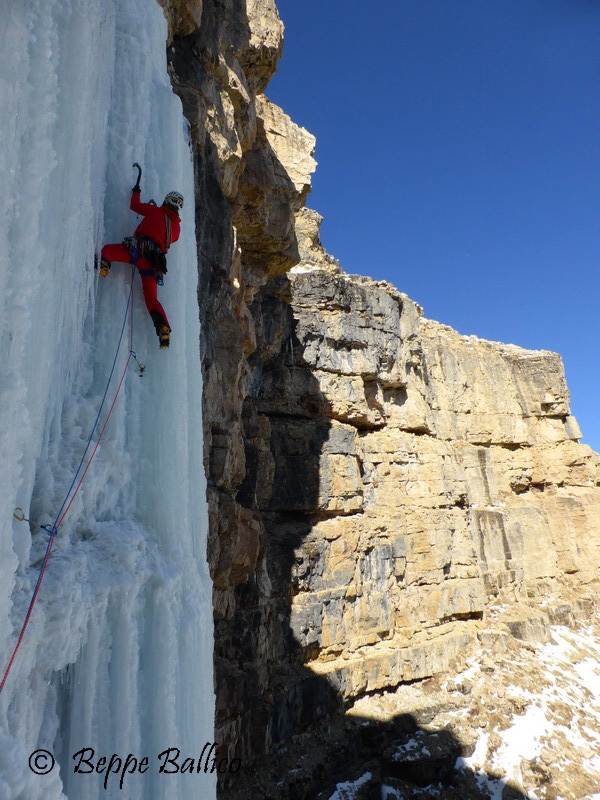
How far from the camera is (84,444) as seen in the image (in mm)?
3207

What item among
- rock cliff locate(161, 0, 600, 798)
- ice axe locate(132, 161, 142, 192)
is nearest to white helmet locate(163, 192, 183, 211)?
ice axe locate(132, 161, 142, 192)

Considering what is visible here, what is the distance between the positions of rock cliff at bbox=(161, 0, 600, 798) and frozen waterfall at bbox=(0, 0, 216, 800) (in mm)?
2890

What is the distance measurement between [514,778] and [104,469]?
38.5 ft

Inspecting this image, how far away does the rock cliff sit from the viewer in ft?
25.9

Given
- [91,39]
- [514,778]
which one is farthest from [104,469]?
[514,778]

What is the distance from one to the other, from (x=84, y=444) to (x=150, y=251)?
1706mm

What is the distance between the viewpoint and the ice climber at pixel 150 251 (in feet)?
12.9

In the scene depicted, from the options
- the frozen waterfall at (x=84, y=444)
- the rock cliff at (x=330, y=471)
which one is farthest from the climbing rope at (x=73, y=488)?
the rock cliff at (x=330, y=471)

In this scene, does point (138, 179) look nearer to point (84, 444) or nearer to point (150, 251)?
point (150, 251)

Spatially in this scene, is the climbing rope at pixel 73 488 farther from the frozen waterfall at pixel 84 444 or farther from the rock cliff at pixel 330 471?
the rock cliff at pixel 330 471

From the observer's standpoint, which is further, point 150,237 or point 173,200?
point 173,200

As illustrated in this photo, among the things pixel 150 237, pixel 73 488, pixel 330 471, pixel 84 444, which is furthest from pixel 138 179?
pixel 330 471

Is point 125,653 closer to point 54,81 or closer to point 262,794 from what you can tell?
point 54,81

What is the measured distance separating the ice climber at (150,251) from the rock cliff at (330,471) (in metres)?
2.90
